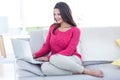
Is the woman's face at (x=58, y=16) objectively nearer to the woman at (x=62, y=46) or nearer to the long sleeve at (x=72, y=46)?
the woman at (x=62, y=46)

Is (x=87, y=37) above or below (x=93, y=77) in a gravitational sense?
above

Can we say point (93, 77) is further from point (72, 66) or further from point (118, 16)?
point (118, 16)

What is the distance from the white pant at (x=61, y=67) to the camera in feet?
8.06

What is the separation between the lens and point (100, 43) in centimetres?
306

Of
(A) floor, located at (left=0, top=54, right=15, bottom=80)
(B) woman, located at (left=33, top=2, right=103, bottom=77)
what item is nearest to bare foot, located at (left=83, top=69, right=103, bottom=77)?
(B) woman, located at (left=33, top=2, right=103, bottom=77)

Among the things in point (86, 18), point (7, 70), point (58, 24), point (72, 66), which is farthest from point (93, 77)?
point (86, 18)

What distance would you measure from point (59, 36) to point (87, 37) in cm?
44

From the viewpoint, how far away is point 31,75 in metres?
2.43

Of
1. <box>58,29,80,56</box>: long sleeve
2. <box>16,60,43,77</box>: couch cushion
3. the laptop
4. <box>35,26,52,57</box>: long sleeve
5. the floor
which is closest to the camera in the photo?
<box>16,60,43,77</box>: couch cushion

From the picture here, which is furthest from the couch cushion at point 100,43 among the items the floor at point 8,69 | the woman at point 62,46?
the floor at point 8,69

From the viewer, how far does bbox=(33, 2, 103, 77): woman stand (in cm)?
249

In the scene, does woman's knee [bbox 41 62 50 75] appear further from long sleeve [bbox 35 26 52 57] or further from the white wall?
the white wall

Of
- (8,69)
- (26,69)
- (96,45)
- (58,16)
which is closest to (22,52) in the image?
(26,69)

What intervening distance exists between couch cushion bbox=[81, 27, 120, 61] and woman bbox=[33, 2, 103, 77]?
0.84 ft
